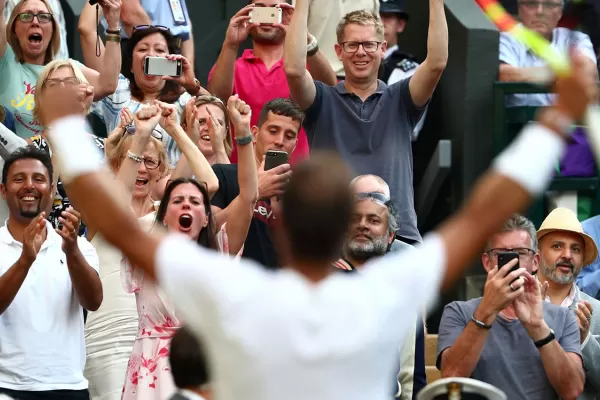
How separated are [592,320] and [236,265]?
14.5 ft

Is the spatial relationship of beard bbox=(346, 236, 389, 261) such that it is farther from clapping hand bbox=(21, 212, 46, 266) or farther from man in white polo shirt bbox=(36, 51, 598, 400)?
man in white polo shirt bbox=(36, 51, 598, 400)

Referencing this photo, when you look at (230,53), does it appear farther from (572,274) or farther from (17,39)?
(572,274)

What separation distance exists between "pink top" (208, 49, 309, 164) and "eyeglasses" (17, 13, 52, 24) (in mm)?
1354

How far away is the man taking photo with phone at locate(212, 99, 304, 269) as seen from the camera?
641 cm

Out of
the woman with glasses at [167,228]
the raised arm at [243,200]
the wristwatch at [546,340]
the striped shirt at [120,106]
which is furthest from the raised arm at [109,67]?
the wristwatch at [546,340]

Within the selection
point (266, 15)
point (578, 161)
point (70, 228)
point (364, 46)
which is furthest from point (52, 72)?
point (578, 161)

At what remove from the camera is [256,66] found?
8.60 meters

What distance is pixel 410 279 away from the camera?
2.74 metres

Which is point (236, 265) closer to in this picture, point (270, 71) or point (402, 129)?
point (402, 129)

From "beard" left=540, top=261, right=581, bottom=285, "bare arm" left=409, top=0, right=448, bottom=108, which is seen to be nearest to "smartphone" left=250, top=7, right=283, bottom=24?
"bare arm" left=409, top=0, right=448, bottom=108

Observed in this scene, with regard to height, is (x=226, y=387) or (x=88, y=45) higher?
(x=88, y=45)

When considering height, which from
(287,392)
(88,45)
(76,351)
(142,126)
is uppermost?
(88,45)

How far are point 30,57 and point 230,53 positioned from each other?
1.32 meters

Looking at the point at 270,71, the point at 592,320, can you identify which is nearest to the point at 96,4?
the point at 270,71
